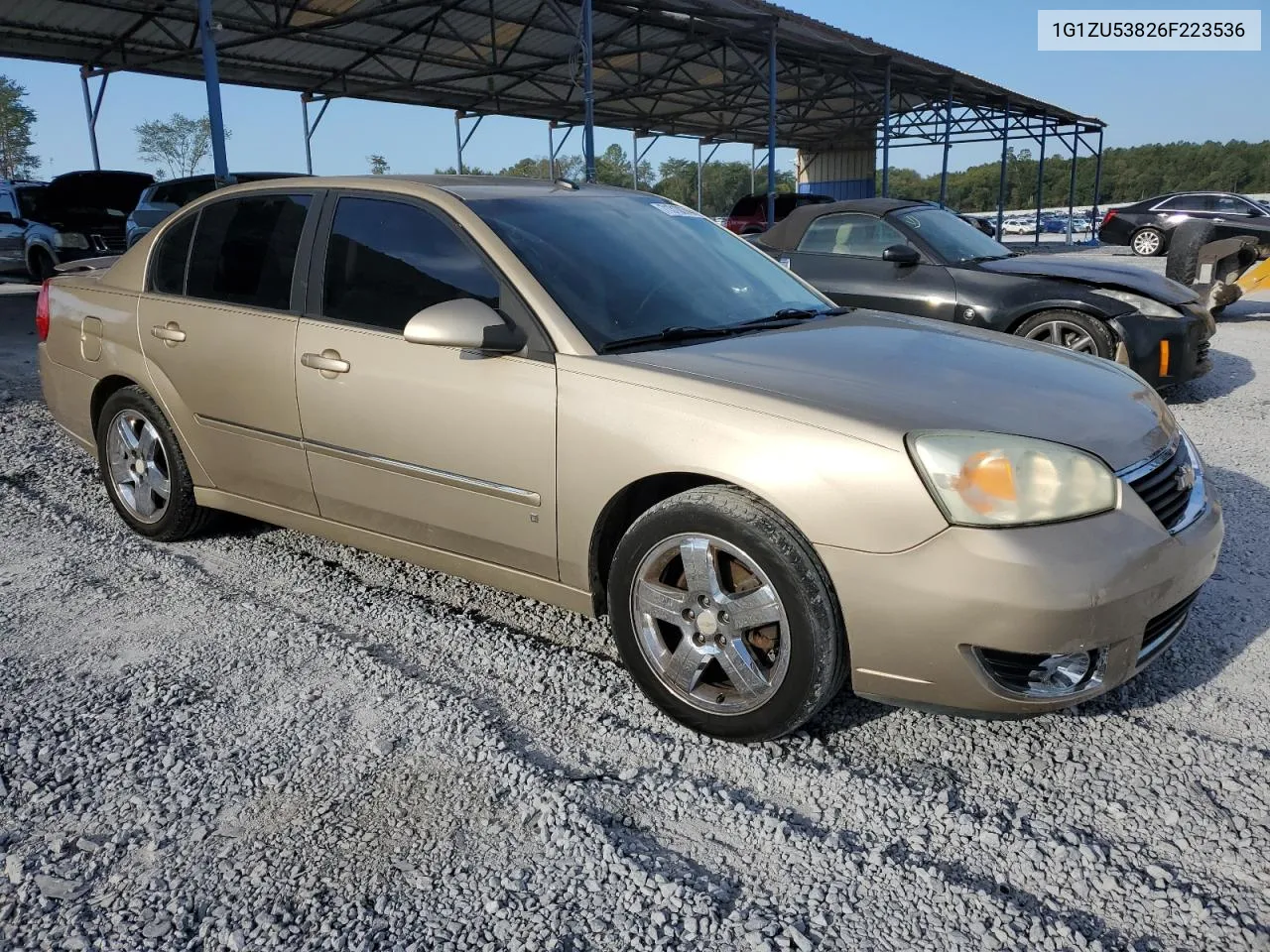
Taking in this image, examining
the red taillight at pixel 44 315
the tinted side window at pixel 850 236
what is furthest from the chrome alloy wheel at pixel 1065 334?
the red taillight at pixel 44 315

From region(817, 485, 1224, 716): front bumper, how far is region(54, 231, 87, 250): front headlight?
15.7 meters

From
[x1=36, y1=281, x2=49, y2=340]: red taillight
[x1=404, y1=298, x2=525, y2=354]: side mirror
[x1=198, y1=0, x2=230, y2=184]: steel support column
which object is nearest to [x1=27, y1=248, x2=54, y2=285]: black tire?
[x1=198, y1=0, x2=230, y2=184]: steel support column

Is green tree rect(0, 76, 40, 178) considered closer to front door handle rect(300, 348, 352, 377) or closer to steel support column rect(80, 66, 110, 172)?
steel support column rect(80, 66, 110, 172)

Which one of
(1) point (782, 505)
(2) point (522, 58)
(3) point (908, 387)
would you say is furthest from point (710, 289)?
(2) point (522, 58)

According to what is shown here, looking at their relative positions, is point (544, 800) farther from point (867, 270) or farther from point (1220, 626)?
point (867, 270)

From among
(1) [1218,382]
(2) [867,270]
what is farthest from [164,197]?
(1) [1218,382]

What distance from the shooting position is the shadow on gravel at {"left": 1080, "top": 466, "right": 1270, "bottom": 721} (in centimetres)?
284

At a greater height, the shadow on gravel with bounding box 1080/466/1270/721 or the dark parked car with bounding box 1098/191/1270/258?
the dark parked car with bounding box 1098/191/1270/258

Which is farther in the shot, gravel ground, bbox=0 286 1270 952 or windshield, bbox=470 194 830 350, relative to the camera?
windshield, bbox=470 194 830 350

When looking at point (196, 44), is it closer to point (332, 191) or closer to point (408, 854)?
point (332, 191)

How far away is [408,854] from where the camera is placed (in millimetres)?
2156

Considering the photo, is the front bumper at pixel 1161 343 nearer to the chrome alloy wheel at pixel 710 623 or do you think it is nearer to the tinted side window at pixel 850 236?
the tinted side window at pixel 850 236

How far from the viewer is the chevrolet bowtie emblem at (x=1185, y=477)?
270 cm

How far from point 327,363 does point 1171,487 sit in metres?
2.67
